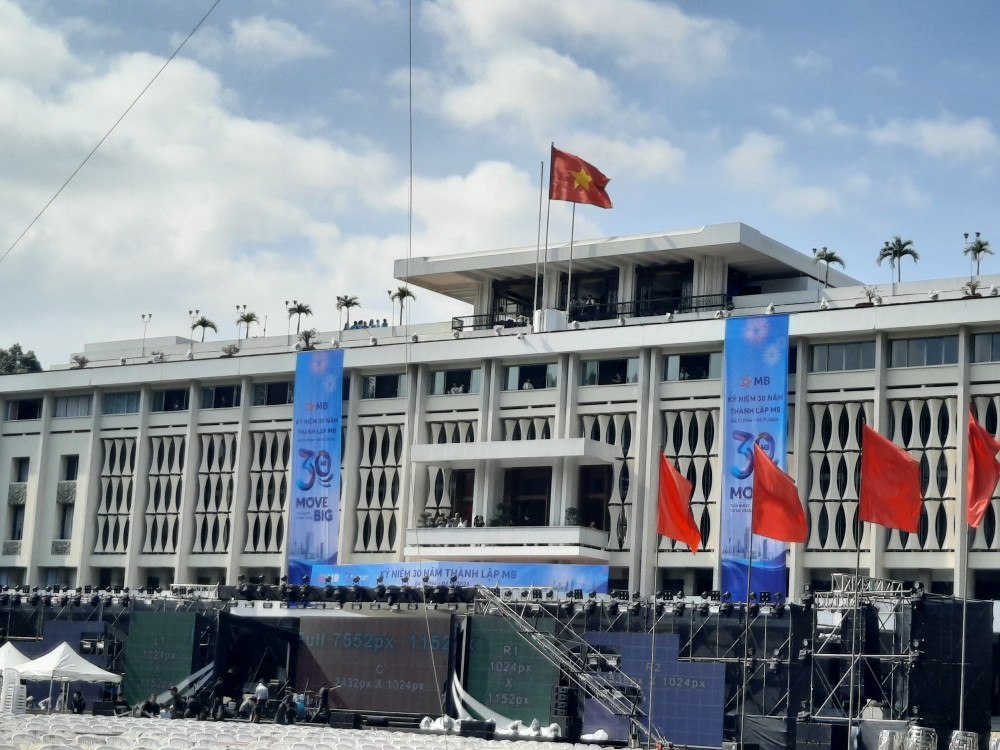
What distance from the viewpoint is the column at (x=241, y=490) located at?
70.6m

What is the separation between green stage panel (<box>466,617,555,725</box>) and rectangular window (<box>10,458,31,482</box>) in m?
37.6

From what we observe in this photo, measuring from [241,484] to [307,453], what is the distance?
6.71m

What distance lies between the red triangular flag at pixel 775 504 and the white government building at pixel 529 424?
14716 millimetres

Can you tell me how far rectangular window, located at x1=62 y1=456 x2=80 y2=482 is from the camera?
77.0 m

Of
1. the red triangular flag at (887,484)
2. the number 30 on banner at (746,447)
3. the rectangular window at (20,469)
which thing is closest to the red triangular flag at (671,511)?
the red triangular flag at (887,484)

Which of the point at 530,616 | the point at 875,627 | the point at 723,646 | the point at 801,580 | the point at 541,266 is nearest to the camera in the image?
the point at 875,627

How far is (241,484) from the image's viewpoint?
234 feet

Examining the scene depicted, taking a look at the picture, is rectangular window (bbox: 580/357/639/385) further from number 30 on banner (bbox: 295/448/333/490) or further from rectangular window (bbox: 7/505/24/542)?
rectangular window (bbox: 7/505/24/542)

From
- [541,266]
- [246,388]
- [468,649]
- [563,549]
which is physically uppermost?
[541,266]

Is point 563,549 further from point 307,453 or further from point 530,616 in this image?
point 307,453

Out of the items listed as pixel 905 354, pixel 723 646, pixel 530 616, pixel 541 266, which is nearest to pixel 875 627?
pixel 723 646

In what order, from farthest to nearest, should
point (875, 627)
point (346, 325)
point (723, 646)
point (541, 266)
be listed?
point (346, 325), point (541, 266), point (723, 646), point (875, 627)

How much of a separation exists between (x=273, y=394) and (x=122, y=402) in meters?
9.84

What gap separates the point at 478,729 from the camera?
46406 millimetres
